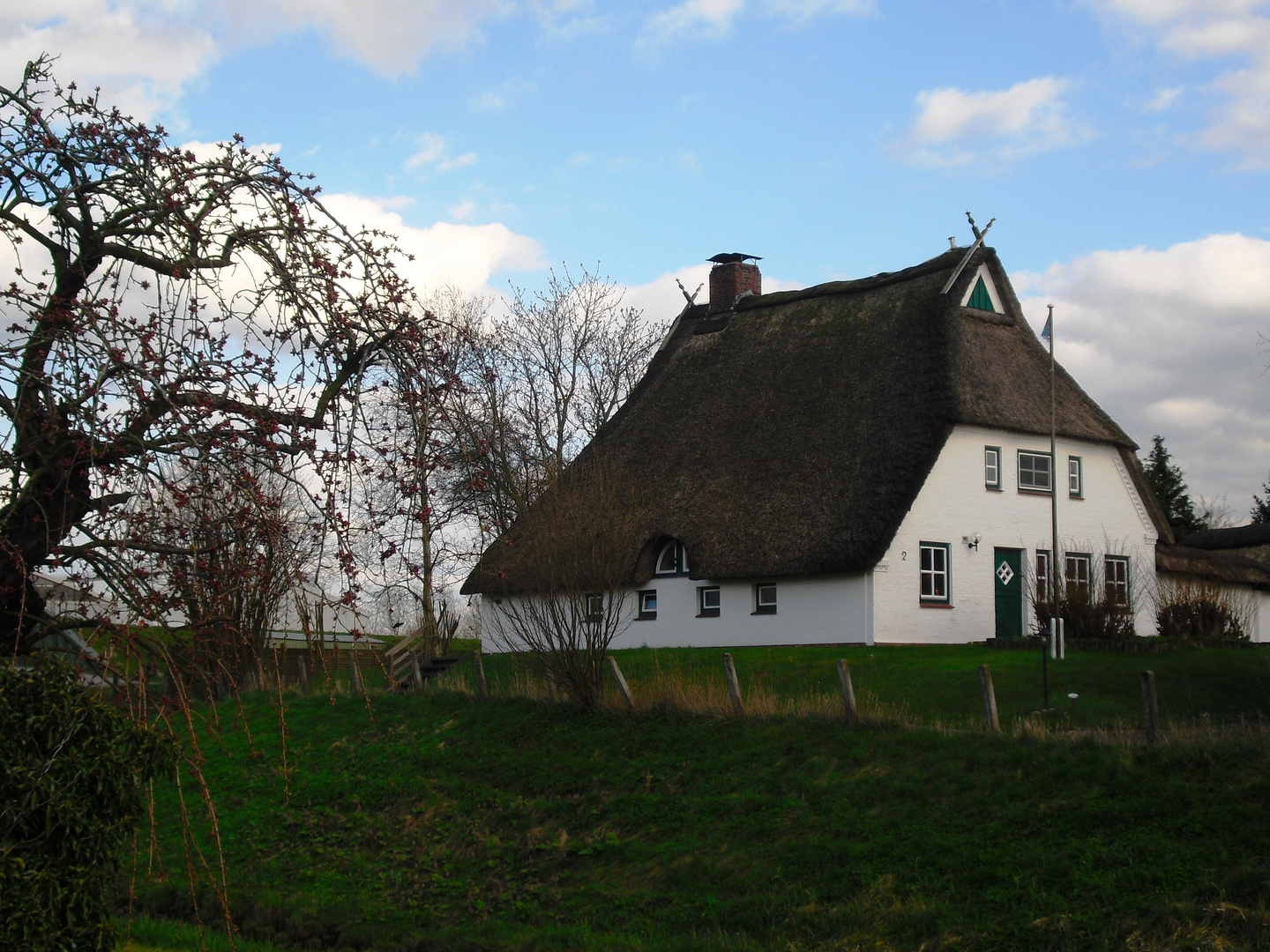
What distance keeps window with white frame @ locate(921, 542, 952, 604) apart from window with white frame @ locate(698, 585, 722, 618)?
4.65 metres

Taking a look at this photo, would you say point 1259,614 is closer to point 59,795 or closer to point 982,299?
point 982,299

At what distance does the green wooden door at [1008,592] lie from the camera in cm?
A: 2717

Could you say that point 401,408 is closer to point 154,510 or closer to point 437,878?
point 154,510

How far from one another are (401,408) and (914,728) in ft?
36.2

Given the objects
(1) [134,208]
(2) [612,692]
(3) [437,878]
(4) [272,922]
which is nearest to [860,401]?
(2) [612,692]

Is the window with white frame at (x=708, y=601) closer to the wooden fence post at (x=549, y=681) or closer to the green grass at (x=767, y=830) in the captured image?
the green grass at (x=767, y=830)

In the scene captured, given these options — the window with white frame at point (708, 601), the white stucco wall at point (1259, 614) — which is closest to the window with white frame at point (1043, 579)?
the window with white frame at point (708, 601)

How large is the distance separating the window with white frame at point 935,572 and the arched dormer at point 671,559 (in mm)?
5619

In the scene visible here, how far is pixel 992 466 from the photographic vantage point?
27.4m

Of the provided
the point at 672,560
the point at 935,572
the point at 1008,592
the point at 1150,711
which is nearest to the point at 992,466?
the point at 1008,592

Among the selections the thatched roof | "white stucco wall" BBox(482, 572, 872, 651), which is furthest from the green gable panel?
"white stucco wall" BBox(482, 572, 872, 651)

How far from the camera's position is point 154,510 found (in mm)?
5742

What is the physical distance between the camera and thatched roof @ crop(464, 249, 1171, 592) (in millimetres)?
25922

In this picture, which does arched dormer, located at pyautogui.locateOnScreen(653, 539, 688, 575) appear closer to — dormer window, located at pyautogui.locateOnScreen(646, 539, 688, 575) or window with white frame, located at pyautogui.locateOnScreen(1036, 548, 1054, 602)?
dormer window, located at pyautogui.locateOnScreen(646, 539, 688, 575)
